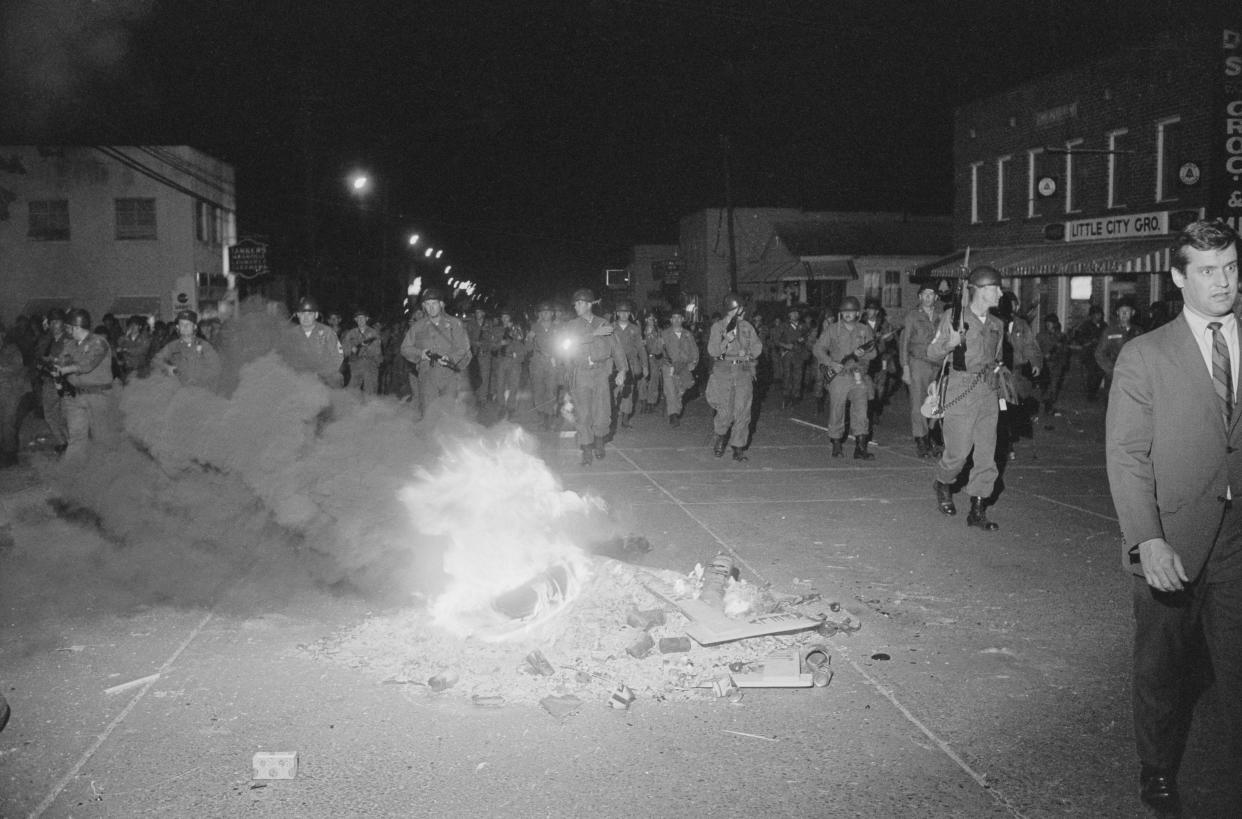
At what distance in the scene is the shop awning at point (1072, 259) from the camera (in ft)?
70.0

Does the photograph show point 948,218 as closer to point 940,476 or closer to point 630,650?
point 940,476

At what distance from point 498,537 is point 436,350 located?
6.85 m

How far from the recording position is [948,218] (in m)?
51.3

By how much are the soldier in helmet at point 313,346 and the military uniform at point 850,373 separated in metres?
5.89

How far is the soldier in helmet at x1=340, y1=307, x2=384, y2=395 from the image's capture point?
1797 cm

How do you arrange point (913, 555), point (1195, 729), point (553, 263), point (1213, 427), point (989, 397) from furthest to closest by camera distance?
point (553, 263)
point (989, 397)
point (913, 555)
point (1195, 729)
point (1213, 427)

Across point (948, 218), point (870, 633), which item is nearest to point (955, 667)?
point (870, 633)

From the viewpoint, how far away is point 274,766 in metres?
4.07

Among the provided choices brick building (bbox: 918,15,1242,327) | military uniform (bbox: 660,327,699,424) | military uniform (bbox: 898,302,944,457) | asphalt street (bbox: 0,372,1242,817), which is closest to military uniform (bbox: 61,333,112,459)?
asphalt street (bbox: 0,372,1242,817)

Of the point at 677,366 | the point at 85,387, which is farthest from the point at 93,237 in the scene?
the point at 85,387

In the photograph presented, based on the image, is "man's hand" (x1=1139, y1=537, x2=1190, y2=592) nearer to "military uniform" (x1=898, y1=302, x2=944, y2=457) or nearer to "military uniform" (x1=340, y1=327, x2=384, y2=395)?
"military uniform" (x1=898, y1=302, x2=944, y2=457)

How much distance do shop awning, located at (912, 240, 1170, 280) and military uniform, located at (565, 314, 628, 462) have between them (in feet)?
32.7

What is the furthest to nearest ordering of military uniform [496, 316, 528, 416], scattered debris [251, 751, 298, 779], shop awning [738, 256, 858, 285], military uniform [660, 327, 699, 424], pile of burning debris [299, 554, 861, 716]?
shop awning [738, 256, 858, 285]
military uniform [496, 316, 528, 416]
military uniform [660, 327, 699, 424]
pile of burning debris [299, 554, 861, 716]
scattered debris [251, 751, 298, 779]

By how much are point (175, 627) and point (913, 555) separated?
5.10 m
